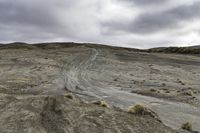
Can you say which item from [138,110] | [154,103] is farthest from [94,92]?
[138,110]

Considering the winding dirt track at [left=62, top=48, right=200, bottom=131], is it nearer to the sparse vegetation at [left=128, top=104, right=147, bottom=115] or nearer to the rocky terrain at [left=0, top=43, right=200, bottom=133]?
the rocky terrain at [left=0, top=43, right=200, bottom=133]

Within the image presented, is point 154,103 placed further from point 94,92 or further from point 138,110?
point 138,110

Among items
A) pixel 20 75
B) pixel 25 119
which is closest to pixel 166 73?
pixel 20 75

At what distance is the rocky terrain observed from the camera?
13.7m

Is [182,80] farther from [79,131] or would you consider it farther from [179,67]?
[79,131]

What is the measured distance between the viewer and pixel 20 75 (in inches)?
1377

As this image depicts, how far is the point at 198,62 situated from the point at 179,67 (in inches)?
282

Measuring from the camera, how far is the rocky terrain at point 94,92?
1370 centimetres

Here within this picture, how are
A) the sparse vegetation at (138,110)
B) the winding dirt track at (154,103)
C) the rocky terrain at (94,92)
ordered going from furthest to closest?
1. the winding dirt track at (154,103)
2. the sparse vegetation at (138,110)
3. the rocky terrain at (94,92)

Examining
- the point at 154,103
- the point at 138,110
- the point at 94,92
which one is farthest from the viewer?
the point at 94,92

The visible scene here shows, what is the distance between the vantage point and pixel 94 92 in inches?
1053

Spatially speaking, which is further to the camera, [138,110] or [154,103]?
[154,103]

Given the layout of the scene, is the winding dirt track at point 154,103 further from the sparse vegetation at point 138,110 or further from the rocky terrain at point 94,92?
the sparse vegetation at point 138,110

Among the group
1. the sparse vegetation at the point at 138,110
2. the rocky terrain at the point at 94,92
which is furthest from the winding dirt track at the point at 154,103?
the sparse vegetation at the point at 138,110
